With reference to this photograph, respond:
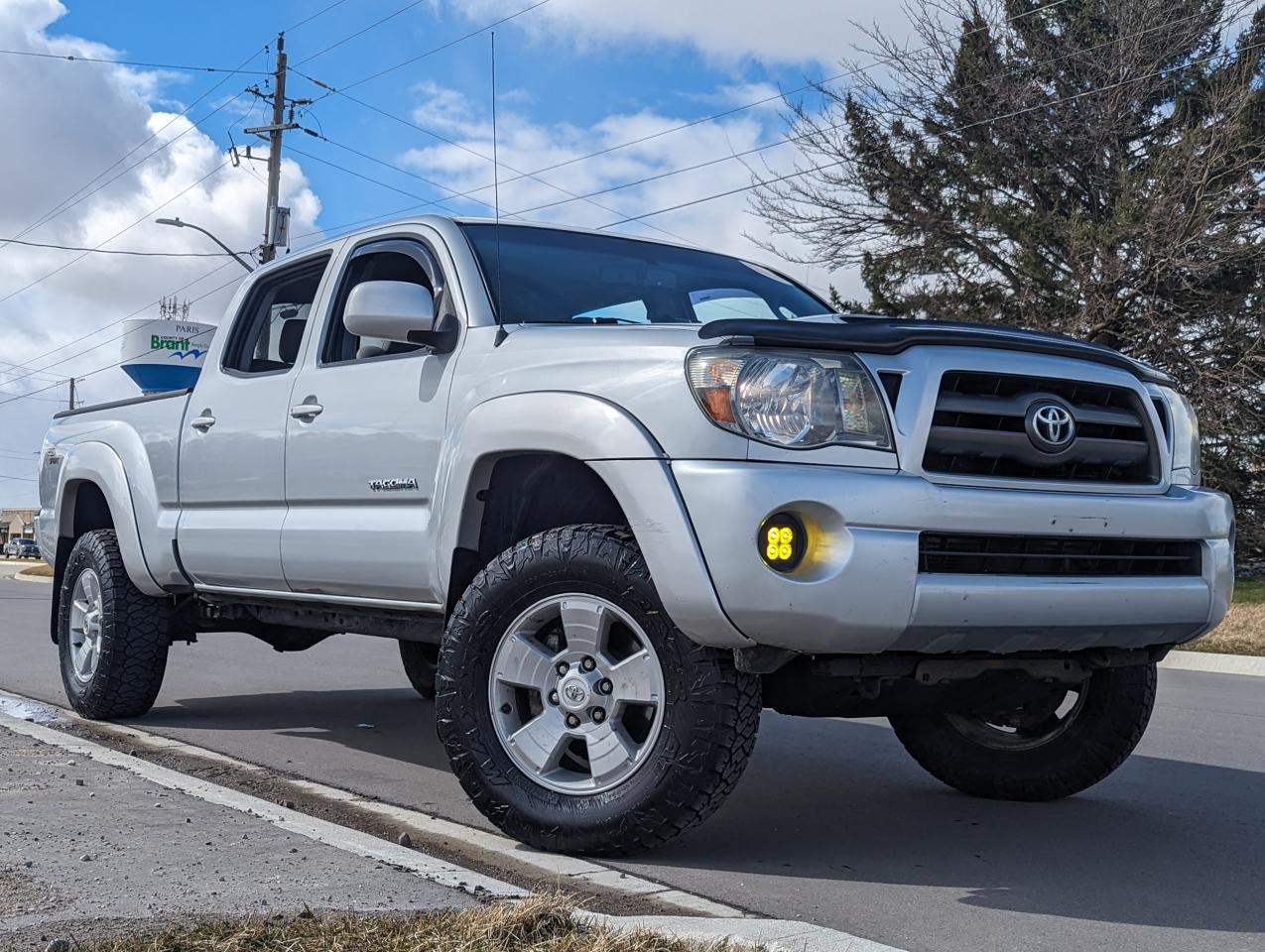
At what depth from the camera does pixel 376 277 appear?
5.89 metres

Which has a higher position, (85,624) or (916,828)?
(85,624)

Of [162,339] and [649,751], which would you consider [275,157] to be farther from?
[649,751]

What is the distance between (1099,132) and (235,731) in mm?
19682

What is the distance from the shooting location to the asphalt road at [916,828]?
382 centimetres

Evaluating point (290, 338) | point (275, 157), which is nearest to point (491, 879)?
point (290, 338)

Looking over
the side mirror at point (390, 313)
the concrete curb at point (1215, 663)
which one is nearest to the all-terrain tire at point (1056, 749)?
the side mirror at point (390, 313)

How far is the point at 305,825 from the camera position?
4.48 m

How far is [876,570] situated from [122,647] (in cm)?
434

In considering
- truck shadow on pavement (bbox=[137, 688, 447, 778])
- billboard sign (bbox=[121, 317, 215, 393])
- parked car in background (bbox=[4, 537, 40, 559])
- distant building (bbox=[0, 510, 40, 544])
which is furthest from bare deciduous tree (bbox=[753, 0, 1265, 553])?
distant building (bbox=[0, 510, 40, 544])

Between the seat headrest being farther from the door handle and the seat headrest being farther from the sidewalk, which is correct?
the sidewalk

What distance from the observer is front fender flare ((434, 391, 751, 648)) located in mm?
3900

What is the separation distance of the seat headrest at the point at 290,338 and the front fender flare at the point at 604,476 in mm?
1714

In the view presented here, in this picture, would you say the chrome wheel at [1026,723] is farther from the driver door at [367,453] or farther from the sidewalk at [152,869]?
the sidewalk at [152,869]

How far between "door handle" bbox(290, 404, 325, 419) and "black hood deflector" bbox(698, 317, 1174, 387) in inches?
75.7
